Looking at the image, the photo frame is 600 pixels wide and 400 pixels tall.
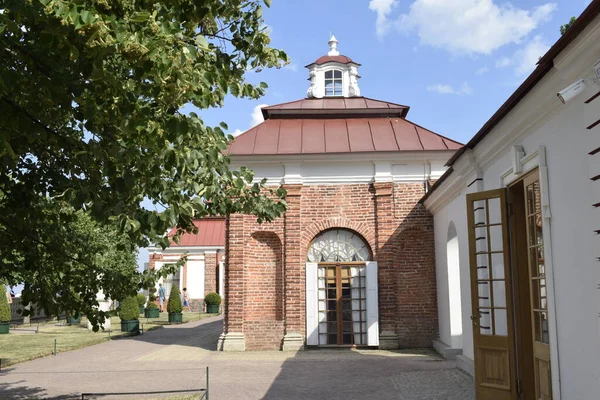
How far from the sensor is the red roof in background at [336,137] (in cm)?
1658

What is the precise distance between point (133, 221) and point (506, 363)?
18.9 ft

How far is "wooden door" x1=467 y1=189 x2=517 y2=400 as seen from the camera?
8.27m

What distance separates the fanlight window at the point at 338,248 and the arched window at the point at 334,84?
16.9 ft

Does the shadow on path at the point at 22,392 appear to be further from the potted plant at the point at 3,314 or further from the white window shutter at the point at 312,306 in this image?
the potted plant at the point at 3,314

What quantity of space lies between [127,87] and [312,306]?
11.9 m

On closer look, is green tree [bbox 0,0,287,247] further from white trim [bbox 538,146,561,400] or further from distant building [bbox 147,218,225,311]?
distant building [bbox 147,218,225,311]

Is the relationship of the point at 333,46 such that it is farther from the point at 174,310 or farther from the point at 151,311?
the point at 151,311

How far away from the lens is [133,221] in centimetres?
459

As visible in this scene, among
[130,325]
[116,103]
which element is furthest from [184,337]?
[116,103]

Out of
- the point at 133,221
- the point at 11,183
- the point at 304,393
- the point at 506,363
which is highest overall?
the point at 11,183

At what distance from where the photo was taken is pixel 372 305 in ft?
51.7

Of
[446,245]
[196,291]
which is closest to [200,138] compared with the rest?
[446,245]

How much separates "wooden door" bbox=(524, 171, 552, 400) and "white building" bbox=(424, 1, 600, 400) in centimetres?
1

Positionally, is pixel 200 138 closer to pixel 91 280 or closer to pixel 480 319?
pixel 91 280
